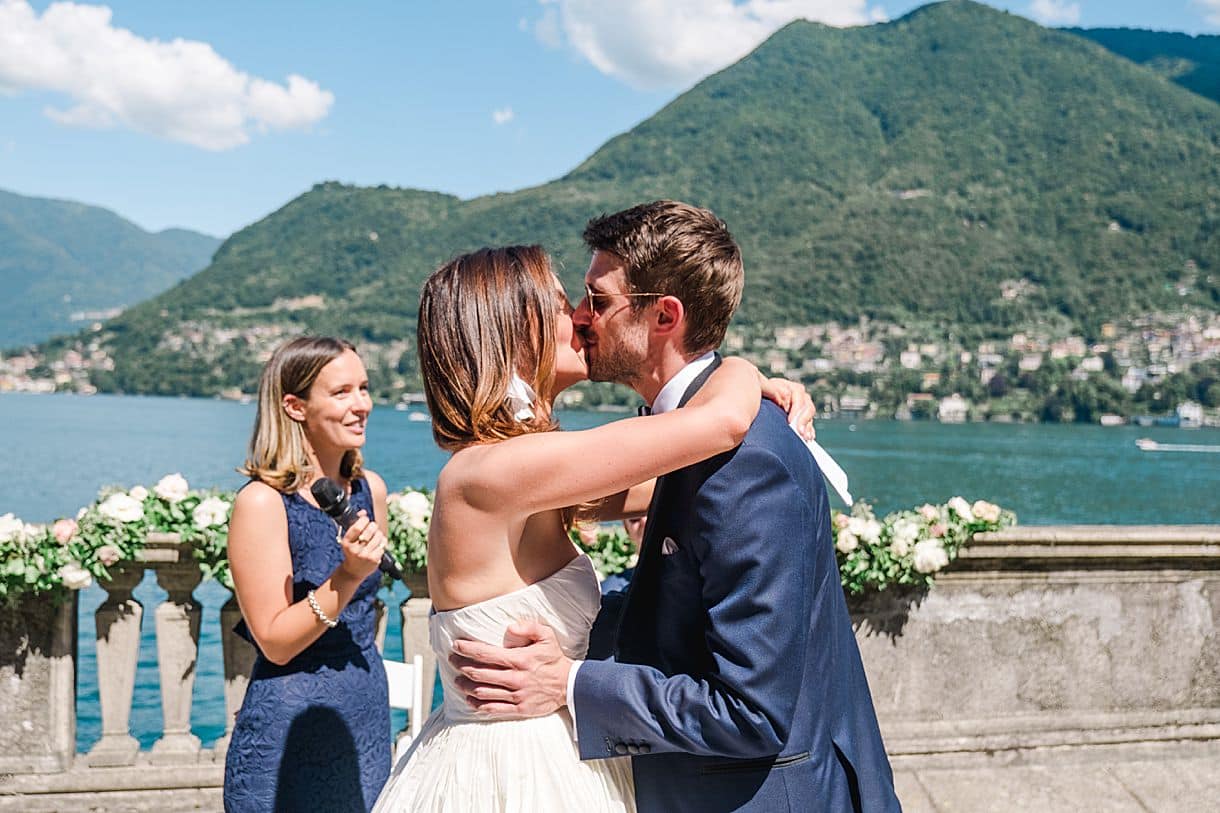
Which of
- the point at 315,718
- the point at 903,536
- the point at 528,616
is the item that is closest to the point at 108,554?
the point at 315,718

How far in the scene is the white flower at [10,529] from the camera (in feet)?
11.6

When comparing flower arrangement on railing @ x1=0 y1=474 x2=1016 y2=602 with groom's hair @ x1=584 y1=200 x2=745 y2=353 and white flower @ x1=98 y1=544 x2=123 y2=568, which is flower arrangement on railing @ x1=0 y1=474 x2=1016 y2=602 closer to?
white flower @ x1=98 y1=544 x2=123 y2=568

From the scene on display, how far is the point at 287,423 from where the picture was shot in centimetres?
301

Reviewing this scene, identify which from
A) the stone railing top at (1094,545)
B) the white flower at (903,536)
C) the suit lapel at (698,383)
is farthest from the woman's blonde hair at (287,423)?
the stone railing top at (1094,545)

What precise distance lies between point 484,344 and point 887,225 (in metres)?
161

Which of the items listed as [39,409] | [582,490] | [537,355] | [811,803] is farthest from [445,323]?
[39,409]

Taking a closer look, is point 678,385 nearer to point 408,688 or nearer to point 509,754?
point 509,754

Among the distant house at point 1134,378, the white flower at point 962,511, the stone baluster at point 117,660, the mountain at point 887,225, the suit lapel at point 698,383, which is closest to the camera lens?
the suit lapel at point 698,383

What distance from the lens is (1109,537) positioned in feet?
13.6

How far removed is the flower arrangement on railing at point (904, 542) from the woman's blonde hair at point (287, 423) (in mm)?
1909

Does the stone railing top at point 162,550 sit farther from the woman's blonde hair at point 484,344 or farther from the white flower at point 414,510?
the woman's blonde hair at point 484,344

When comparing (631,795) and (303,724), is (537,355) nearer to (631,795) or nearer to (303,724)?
(631,795)

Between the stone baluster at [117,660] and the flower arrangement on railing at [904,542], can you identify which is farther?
the flower arrangement on railing at [904,542]

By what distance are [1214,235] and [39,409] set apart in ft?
514
